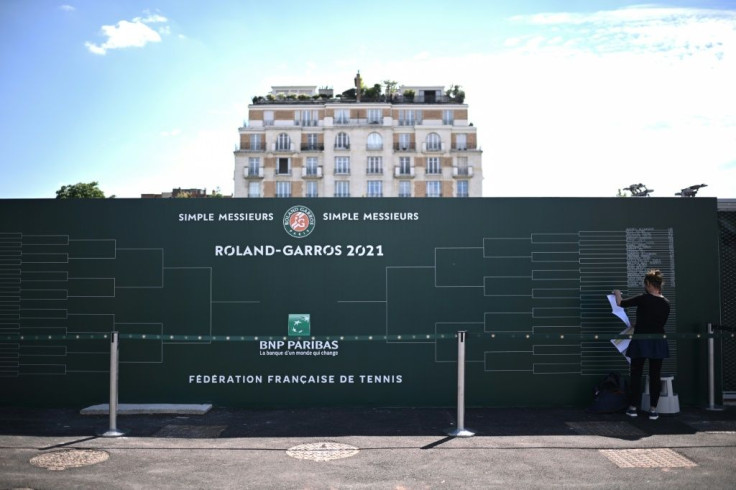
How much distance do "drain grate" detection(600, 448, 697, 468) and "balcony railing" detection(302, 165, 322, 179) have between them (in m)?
67.7

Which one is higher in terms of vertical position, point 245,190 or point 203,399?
point 245,190

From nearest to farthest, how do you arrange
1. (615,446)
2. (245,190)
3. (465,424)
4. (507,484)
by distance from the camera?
(507,484) → (615,446) → (465,424) → (245,190)

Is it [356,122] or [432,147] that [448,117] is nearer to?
[432,147]

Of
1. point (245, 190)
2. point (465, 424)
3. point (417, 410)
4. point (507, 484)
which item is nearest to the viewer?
point (507, 484)

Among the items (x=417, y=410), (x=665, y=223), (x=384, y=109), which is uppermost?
(x=384, y=109)

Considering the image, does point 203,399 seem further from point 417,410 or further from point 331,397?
point 417,410

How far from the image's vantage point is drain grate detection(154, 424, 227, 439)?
304 inches

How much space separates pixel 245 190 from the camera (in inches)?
2901

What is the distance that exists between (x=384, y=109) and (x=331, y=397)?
67887 millimetres

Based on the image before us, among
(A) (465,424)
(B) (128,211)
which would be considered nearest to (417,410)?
(A) (465,424)

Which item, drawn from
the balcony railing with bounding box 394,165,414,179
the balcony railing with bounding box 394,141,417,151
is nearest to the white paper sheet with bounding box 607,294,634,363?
the balcony railing with bounding box 394,165,414,179

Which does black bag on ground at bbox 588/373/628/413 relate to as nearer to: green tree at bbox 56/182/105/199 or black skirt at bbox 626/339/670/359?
black skirt at bbox 626/339/670/359

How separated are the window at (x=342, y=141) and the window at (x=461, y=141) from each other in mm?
12688

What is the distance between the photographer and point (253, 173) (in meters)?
73.7
